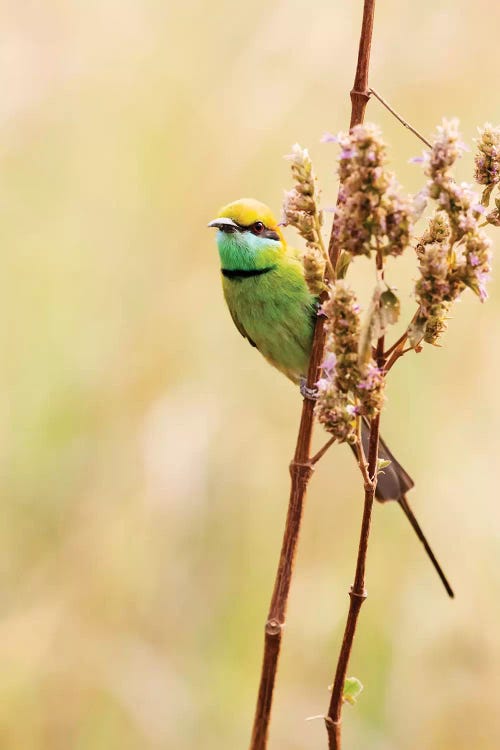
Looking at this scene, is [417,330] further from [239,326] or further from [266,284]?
[239,326]

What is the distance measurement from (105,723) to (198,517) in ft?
1.67

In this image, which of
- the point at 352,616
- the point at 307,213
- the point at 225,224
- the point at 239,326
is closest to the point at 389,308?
the point at 307,213

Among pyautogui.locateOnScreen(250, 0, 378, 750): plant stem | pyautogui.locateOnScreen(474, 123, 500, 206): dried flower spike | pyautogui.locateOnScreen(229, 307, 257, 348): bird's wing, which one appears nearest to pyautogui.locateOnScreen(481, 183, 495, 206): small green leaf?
pyautogui.locateOnScreen(474, 123, 500, 206): dried flower spike

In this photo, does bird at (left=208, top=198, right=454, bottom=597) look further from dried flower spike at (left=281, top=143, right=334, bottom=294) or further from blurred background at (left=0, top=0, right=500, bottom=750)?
dried flower spike at (left=281, top=143, right=334, bottom=294)

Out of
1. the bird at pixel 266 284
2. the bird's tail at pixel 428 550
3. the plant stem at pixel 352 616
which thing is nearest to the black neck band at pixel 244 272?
the bird at pixel 266 284

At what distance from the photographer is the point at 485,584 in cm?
221

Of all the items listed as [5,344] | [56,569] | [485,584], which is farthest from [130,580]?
[485,584]

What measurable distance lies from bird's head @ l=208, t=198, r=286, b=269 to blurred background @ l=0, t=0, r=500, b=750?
0.81 ft

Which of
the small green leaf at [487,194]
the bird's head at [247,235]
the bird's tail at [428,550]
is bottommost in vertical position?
the bird's tail at [428,550]

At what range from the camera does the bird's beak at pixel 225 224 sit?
2.10 meters

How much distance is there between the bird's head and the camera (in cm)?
217

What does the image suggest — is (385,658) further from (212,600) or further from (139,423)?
(139,423)

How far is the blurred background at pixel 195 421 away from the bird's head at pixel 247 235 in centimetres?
25

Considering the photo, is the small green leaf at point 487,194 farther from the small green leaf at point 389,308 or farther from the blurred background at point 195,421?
the blurred background at point 195,421
